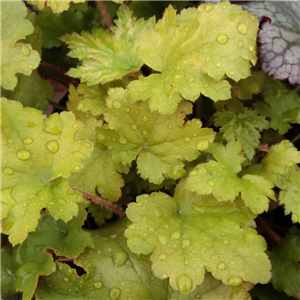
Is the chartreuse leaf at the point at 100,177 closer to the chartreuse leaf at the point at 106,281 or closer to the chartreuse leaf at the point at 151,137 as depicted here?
the chartreuse leaf at the point at 151,137

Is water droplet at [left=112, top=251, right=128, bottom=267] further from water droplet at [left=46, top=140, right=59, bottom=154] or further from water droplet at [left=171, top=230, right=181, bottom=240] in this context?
water droplet at [left=46, top=140, right=59, bottom=154]

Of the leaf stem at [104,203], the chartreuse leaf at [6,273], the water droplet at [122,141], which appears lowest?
the chartreuse leaf at [6,273]

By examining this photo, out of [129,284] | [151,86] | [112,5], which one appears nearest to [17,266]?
[129,284]

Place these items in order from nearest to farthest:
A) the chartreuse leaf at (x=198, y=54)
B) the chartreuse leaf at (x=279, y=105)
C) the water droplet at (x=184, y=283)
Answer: the water droplet at (x=184, y=283), the chartreuse leaf at (x=198, y=54), the chartreuse leaf at (x=279, y=105)

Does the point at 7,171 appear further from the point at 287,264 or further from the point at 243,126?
the point at 287,264

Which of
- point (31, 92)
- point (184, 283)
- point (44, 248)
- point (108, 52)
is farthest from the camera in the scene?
point (31, 92)

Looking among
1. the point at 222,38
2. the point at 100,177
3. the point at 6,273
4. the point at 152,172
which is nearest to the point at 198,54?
the point at 222,38

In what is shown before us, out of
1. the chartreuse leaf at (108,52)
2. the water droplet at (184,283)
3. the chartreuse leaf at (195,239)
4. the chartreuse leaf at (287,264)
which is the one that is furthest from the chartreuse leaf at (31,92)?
the chartreuse leaf at (287,264)
